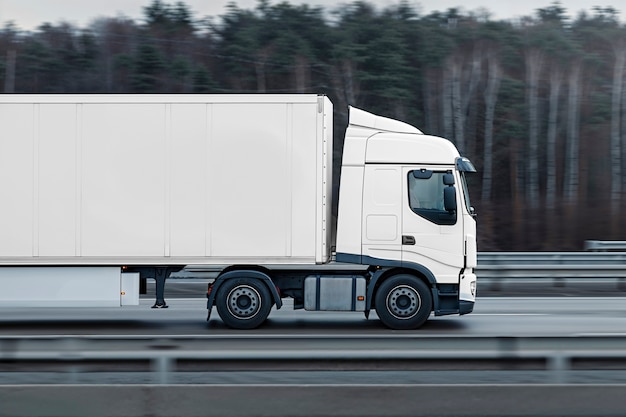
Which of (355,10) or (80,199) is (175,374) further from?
(355,10)

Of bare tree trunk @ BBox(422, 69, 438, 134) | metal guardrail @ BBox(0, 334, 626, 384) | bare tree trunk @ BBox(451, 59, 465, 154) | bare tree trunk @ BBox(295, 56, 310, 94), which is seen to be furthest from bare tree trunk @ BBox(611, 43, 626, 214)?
metal guardrail @ BBox(0, 334, 626, 384)

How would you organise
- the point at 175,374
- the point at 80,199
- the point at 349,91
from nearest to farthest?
1. the point at 175,374
2. the point at 80,199
3. the point at 349,91

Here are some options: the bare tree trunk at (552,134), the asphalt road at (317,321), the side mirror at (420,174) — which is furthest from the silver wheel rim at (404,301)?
the bare tree trunk at (552,134)

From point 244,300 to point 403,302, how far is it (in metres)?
2.15

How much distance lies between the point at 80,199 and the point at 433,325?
5176mm

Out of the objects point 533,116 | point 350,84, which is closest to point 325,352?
point 350,84

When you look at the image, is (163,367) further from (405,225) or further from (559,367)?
(405,225)

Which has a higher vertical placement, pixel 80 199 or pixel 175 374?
pixel 80 199

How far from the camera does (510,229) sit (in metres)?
41.9

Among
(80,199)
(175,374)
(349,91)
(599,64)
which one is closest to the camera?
(175,374)

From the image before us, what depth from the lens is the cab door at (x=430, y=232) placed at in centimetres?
1334

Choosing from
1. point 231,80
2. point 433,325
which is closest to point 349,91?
point 231,80

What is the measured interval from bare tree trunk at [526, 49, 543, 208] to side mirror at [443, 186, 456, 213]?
114 feet

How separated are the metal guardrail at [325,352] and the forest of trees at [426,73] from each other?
35964 millimetres
